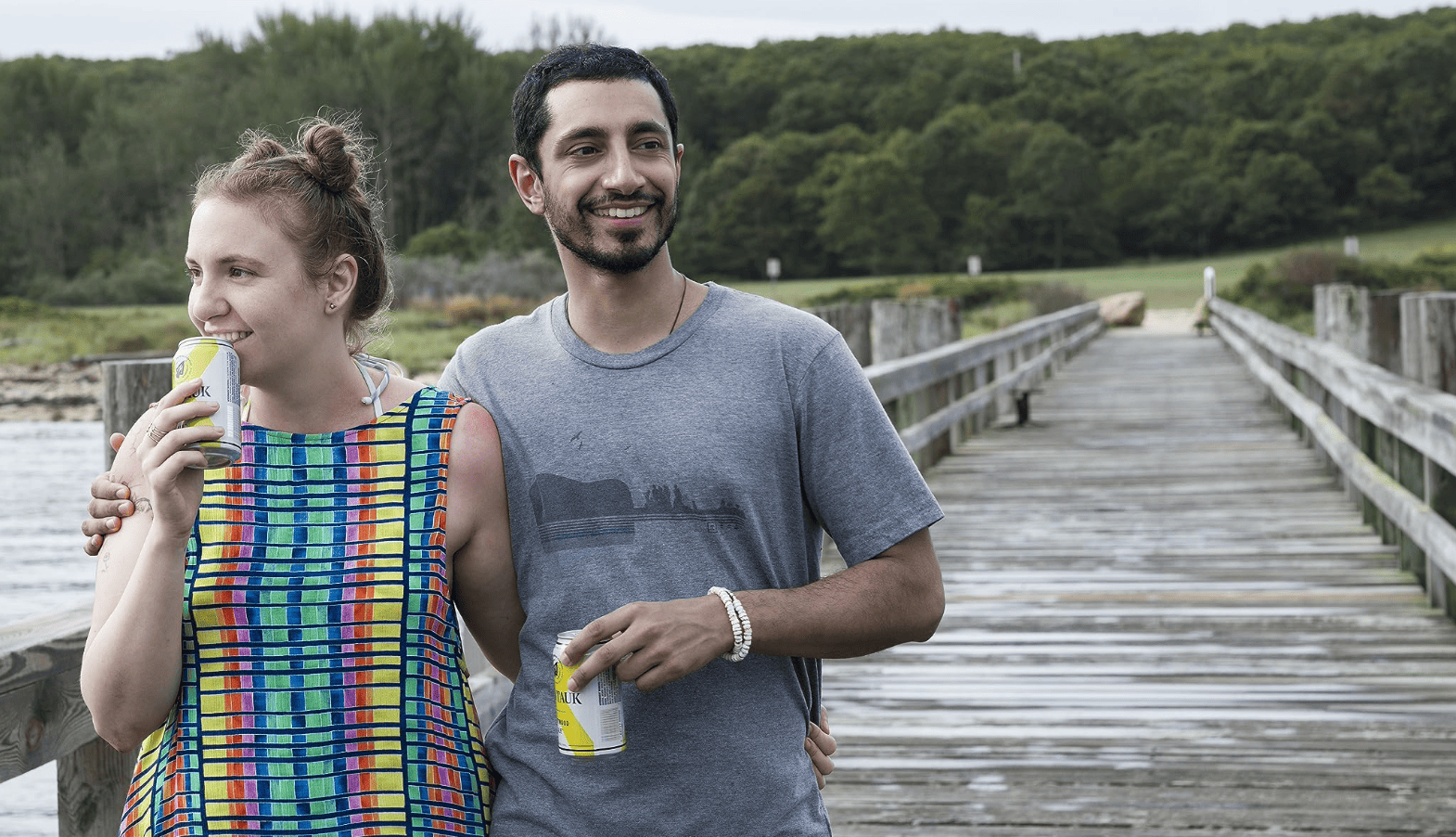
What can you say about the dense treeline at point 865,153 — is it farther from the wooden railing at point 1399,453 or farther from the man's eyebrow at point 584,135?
the man's eyebrow at point 584,135

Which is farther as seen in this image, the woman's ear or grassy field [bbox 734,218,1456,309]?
grassy field [bbox 734,218,1456,309]

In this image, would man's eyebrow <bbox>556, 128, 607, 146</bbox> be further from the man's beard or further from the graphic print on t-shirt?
the graphic print on t-shirt

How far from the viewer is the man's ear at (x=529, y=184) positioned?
215cm

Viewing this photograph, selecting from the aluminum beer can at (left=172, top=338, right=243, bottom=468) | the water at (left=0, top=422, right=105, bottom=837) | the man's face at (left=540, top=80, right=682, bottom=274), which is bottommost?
the water at (left=0, top=422, right=105, bottom=837)

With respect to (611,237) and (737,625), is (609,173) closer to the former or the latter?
(611,237)

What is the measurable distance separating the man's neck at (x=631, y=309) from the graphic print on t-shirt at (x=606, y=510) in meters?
0.20

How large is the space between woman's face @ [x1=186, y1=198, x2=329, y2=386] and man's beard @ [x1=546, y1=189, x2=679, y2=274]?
1.19 feet

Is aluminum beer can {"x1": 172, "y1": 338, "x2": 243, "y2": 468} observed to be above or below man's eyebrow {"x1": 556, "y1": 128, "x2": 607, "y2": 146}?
below

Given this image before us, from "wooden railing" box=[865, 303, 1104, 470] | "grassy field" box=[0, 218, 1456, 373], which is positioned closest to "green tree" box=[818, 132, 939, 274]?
"grassy field" box=[0, 218, 1456, 373]

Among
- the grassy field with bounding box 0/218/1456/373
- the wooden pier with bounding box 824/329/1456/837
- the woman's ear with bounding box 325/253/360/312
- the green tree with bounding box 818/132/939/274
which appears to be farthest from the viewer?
the green tree with bounding box 818/132/939/274

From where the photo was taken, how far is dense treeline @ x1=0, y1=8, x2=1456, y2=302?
92000 millimetres

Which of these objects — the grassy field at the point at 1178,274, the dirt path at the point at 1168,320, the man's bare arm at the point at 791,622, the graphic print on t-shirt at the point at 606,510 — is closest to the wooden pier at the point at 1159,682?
the man's bare arm at the point at 791,622

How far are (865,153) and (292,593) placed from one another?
10985 centimetres

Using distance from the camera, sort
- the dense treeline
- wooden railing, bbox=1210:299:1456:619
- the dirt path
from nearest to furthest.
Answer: wooden railing, bbox=1210:299:1456:619 < the dirt path < the dense treeline
